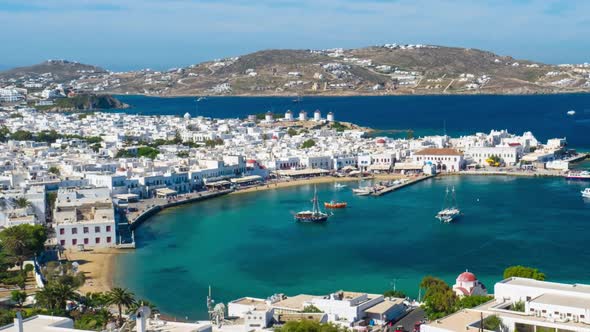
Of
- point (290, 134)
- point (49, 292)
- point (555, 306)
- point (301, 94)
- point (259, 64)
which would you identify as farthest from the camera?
point (259, 64)

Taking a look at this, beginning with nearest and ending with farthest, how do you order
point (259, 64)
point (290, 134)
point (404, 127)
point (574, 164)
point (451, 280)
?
point (451, 280)
point (574, 164)
point (290, 134)
point (404, 127)
point (259, 64)

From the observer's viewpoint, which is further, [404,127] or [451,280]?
[404,127]

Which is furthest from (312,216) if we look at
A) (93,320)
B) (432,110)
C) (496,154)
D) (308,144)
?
(432,110)

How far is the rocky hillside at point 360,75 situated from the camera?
97062 millimetres

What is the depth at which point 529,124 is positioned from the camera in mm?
56625

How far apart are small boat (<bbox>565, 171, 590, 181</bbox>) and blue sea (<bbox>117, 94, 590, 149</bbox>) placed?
1071 centimetres

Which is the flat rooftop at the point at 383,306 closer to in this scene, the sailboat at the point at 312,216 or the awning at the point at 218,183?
the sailboat at the point at 312,216

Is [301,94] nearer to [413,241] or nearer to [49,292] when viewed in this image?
[413,241]

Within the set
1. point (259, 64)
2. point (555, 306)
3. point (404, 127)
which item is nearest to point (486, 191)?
point (555, 306)

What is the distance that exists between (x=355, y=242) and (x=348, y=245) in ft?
1.32

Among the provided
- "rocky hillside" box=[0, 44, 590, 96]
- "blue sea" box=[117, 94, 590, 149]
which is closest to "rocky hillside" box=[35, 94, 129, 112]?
"blue sea" box=[117, 94, 590, 149]

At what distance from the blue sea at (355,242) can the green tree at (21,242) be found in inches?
77.0

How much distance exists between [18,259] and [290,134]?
30085 mm

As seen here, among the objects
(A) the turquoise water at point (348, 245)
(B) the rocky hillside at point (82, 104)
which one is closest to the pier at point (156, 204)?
(A) the turquoise water at point (348, 245)
